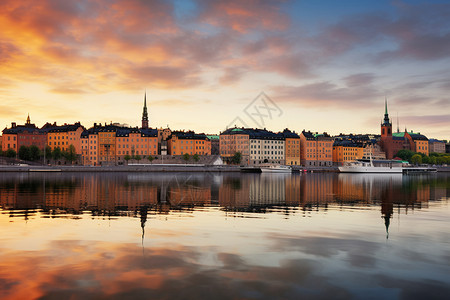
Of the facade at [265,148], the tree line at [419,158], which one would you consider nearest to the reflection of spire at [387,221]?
the facade at [265,148]

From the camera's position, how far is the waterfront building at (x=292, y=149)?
160375 millimetres

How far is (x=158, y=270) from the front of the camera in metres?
10.6

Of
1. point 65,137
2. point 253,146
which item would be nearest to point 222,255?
point 253,146

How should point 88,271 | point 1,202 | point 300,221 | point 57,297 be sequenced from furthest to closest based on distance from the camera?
point 1,202 → point 300,221 → point 88,271 → point 57,297

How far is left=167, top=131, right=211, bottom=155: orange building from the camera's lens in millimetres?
146500

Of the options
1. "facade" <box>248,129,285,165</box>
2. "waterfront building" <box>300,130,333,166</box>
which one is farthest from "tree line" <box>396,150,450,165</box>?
"facade" <box>248,129,285,165</box>

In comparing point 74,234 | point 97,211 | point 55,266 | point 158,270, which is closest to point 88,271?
point 55,266

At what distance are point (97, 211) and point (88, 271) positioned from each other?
1281 cm

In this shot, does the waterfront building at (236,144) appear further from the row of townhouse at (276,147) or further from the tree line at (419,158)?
the tree line at (419,158)

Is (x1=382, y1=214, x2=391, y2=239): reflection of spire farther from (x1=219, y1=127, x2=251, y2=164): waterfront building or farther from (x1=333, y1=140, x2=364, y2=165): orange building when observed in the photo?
(x1=333, y1=140, x2=364, y2=165): orange building

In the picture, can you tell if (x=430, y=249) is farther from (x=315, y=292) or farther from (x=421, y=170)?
(x=421, y=170)

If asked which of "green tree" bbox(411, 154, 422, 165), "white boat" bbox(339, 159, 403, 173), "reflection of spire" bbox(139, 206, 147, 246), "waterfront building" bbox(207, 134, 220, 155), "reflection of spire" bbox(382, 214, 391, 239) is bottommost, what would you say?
"white boat" bbox(339, 159, 403, 173)

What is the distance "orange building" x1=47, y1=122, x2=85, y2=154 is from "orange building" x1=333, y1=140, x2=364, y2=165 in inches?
4272

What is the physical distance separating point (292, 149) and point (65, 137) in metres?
88.7
